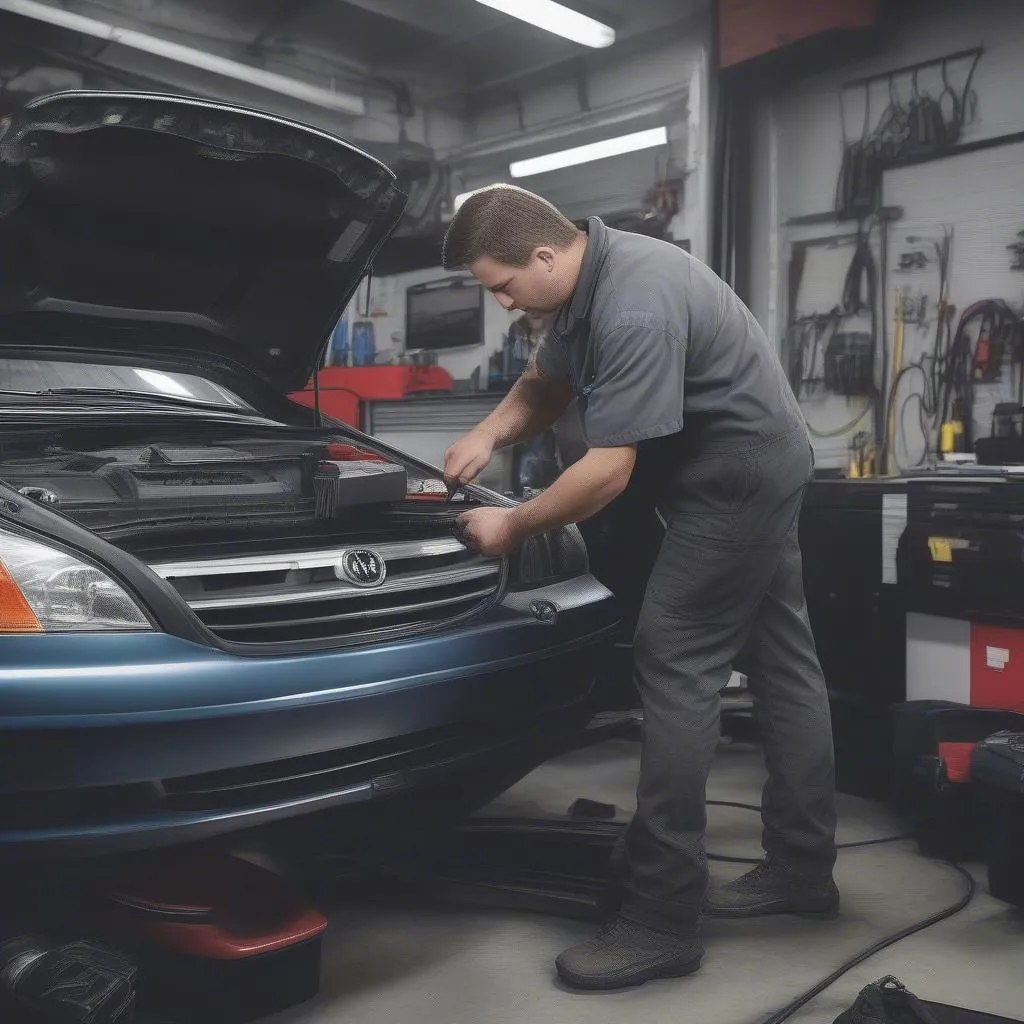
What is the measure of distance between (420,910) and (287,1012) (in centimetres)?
42

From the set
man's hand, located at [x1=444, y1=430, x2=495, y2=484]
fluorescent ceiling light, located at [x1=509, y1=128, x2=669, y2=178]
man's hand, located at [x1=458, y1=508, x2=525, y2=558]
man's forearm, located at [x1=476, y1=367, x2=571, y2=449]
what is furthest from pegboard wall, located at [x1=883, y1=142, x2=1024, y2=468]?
man's hand, located at [x1=458, y1=508, x2=525, y2=558]

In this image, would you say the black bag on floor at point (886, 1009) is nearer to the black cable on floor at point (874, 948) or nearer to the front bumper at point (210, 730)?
the black cable on floor at point (874, 948)

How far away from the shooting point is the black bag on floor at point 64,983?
4.31ft

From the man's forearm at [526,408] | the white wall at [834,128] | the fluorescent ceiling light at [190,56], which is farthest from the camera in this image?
the fluorescent ceiling light at [190,56]

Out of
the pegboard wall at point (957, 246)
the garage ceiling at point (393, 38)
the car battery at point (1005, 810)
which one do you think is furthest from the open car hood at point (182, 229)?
the garage ceiling at point (393, 38)

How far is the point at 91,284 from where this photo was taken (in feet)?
7.09

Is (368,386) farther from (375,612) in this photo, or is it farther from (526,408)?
(375,612)

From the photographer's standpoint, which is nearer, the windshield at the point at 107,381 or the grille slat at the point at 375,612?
the grille slat at the point at 375,612

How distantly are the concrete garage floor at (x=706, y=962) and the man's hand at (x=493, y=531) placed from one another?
2.28 feet

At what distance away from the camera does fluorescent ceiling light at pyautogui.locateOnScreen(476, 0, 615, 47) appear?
17.8 ft

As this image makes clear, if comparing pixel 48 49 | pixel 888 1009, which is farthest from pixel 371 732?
pixel 48 49

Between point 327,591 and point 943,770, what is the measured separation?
57.6 inches

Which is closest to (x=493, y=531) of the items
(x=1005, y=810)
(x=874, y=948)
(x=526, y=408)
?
(x=526, y=408)

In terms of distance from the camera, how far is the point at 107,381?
7.35 ft
